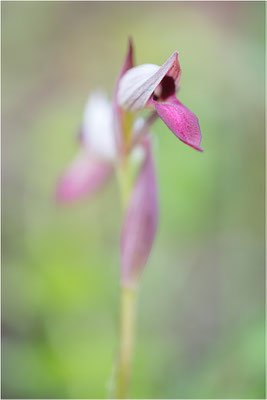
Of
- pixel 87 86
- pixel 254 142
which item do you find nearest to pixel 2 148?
pixel 87 86

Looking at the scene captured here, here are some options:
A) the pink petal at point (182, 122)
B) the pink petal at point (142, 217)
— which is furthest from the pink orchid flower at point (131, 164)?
the pink petal at point (182, 122)

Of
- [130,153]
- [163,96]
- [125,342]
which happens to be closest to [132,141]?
[130,153]

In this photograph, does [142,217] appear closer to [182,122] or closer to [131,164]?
[131,164]

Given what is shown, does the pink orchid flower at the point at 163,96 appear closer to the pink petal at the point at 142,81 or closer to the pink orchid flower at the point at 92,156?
the pink petal at the point at 142,81

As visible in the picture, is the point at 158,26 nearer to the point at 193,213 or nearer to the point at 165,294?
the point at 193,213

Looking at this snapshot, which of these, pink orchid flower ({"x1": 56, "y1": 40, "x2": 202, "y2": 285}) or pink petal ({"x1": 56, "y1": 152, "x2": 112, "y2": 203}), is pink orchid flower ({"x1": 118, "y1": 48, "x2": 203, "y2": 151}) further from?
pink petal ({"x1": 56, "y1": 152, "x2": 112, "y2": 203})

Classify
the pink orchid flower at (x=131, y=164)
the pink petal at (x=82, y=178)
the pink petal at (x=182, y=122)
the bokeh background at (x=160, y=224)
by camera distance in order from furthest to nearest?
the bokeh background at (x=160, y=224) < the pink petal at (x=82, y=178) < the pink orchid flower at (x=131, y=164) < the pink petal at (x=182, y=122)

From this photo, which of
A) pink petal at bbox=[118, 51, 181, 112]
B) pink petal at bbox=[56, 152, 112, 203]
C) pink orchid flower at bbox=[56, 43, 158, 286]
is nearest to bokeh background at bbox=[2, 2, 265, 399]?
pink petal at bbox=[56, 152, 112, 203]
